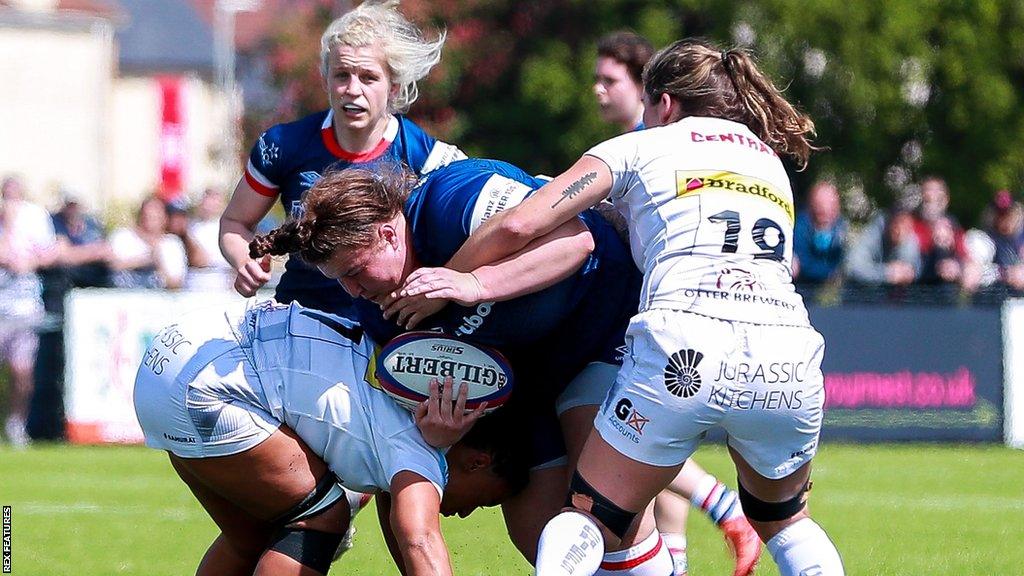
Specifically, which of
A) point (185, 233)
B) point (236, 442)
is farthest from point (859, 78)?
point (236, 442)

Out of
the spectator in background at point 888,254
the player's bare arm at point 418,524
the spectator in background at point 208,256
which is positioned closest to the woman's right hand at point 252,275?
the player's bare arm at point 418,524

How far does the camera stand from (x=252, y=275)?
216 inches

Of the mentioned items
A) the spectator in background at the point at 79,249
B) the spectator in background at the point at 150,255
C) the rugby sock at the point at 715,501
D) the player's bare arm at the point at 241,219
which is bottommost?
the spectator in background at the point at 79,249

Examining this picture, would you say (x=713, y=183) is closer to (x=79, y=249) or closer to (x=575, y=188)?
(x=575, y=188)

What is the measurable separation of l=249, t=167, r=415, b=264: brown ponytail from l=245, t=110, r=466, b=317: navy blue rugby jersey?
154cm

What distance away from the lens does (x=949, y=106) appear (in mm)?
22875

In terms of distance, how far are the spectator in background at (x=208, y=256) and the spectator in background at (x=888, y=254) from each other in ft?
16.8

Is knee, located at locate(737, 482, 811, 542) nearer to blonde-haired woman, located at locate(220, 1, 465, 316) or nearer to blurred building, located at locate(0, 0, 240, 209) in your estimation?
blonde-haired woman, located at locate(220, 1, 465, 316)

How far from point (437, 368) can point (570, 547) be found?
62 cm

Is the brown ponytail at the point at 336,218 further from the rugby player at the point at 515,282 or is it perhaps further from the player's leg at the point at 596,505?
the player's leg at the point at 596,505

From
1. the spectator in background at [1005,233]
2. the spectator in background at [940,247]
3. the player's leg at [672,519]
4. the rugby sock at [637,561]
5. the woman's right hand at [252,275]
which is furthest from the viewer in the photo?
the spectator in background at [1005,233]

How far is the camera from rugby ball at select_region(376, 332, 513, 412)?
4.32 m

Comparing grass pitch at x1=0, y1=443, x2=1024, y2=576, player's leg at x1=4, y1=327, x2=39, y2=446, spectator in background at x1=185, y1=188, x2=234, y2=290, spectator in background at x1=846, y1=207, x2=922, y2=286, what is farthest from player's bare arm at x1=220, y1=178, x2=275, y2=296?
spectator in background at x1=846, y1=207, x2=922, y2=286

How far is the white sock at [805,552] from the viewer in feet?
14.8
